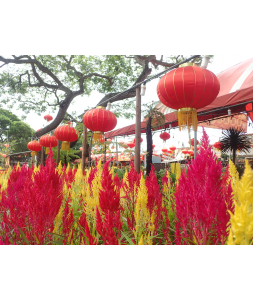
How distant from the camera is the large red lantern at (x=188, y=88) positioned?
6.45ft

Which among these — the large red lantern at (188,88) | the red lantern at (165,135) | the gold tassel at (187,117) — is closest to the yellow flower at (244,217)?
the large red lantern at (188,88)

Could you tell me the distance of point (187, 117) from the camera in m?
2.12

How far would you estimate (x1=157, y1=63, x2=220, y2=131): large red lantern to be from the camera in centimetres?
197

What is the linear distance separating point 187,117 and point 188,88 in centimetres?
31

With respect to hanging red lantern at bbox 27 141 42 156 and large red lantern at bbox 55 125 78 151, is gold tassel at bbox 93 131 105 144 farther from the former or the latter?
hanging red lantern at bbox 27 141 42 156

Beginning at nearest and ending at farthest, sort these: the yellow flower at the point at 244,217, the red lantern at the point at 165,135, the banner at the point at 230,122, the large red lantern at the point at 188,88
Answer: the yellow flower at the point at 244,217 → the large red lantern at the point at 188,88 → the banner at the point at 230,122 → the red lantern at the point at 165,135

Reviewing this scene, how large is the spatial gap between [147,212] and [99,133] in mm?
2452

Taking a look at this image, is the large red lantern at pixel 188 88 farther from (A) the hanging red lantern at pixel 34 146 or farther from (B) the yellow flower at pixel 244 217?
(A) the hanging red lantern at pixel 34 146

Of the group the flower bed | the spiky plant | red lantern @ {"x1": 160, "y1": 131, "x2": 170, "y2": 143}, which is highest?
red lantern @ {"x1": 160, "y1": 131, "x2": 170, "y2": 143}

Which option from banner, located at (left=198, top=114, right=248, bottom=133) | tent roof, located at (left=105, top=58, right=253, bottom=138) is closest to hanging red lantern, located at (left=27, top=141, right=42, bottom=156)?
tent roof, located at (left=105, top=58, right=253, bottom=138)

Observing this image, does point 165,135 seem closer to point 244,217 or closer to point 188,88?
point 188,88

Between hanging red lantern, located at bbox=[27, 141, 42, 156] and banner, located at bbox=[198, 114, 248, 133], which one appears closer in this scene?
banner, located at bbox=[198, 114, 248, 133]

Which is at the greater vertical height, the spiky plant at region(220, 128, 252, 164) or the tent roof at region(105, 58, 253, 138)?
the tent roof at region(105, 58, 253, 138)

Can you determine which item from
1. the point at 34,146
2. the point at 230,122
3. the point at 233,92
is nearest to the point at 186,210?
the point at 233,92
